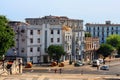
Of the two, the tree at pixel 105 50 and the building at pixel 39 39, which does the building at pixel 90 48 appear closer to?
the tree at pixel 105 50

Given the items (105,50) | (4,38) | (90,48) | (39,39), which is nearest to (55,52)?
(39,39)

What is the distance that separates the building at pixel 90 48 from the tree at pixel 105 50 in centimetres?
239

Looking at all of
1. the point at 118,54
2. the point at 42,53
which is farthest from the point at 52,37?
the point at 118,54

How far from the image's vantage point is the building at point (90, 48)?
14444cm

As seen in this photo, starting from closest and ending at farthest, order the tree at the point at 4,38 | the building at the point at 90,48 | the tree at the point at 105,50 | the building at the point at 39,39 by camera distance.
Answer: the tree at the point at 4,38, the building at the point at 39,39, the tree at the point at 105,50, the building at the point at 90,48

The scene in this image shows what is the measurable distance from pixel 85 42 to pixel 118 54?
29.4 m

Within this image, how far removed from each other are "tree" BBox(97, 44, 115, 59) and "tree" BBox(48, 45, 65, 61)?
3054 centimetres

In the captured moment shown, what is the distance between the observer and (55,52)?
115188 mm

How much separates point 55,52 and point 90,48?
1360 inches

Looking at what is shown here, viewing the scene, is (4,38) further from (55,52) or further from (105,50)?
(105,50)

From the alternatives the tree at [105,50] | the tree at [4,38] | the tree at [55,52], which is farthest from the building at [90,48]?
the tree at [4,38]

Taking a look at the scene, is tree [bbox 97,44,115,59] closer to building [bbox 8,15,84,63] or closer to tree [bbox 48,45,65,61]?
building [bbox 8,15,84,63]

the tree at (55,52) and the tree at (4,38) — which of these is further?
the tree at (55,52)

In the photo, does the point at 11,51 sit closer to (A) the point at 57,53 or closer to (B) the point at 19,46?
(B) the point at 19,46
